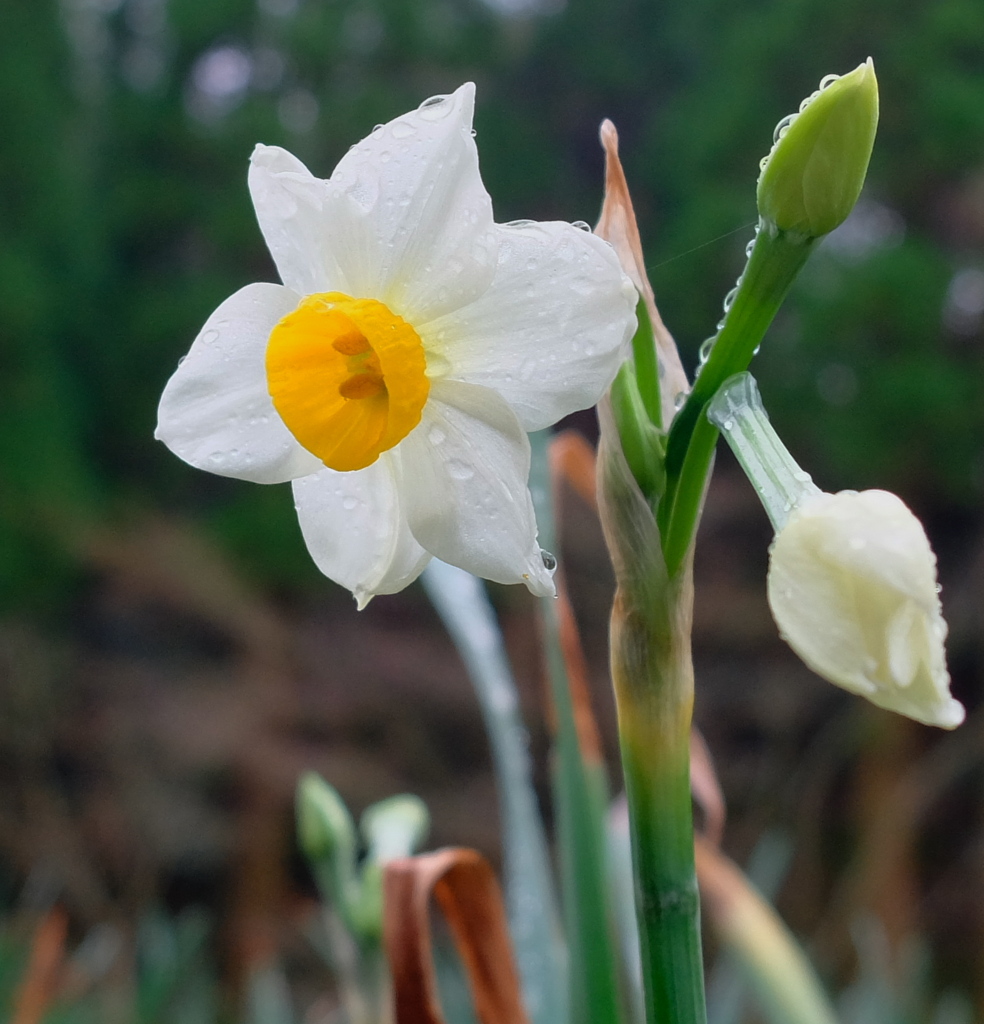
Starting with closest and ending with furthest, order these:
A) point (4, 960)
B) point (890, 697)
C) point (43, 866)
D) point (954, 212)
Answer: point (890, 697) → point (4, 960) → point (954, 212) → point (43, 866)

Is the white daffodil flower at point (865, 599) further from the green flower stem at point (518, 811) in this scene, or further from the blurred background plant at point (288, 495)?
the blurred background plant at point (288, 495)

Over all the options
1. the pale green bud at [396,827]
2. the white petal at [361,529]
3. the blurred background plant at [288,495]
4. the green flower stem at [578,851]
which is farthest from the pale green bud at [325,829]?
the blurred background plant at [288,495]

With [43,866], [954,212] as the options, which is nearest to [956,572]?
[954,212]

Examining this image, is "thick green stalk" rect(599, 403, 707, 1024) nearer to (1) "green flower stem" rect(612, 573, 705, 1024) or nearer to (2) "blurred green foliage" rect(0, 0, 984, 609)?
(1) "green flower stem" rect(612, 573, 705, 1024)

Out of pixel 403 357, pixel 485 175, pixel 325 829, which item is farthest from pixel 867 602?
pixel 485 175

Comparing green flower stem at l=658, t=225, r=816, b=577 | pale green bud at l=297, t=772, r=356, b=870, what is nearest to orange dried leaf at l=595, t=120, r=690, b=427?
green flower stem at l=658, t=225, r=816, b=577

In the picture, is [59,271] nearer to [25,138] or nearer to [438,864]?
[25,138]
